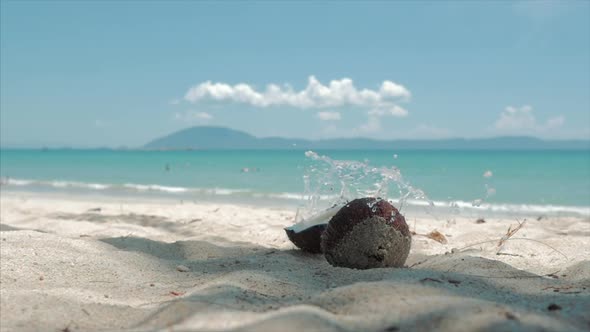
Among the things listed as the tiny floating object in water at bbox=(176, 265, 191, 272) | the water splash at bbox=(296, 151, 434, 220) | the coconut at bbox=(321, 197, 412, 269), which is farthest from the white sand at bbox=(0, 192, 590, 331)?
the water splash at bbox=(296, 151, 434, 220)

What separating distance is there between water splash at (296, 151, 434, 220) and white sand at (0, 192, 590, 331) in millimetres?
605

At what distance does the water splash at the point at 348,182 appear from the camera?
14.6 feet

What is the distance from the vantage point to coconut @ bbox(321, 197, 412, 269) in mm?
3943

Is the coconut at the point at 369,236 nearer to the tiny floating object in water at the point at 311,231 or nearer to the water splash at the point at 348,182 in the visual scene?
the water splash at the point at 348,182

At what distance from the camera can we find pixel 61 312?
2.95 metres

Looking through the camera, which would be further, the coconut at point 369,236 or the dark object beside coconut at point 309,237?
the dark object beside coconut at point 309,237

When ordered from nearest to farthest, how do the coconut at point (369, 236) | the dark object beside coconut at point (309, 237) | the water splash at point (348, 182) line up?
1. the coconut at point (369, 236)
2. the water splash at point (348, 182)
3. the dark object beside coconut at point (309, 237)

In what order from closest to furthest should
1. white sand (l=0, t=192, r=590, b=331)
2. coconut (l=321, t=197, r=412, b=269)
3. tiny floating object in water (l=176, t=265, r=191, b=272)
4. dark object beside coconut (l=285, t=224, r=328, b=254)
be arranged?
1. white sand (l=0, t=192, r=590, b=331)
2. coconut (l=321, t=197, r=412, b=269)
3. tiny floating object in water (l=176, t=265, r=191, b=272)
4. dark object beside coconut (l=285, t=224, r=328, b=254)

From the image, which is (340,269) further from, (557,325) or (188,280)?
(557,325)

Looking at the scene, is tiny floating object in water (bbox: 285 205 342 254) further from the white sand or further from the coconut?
the coconut

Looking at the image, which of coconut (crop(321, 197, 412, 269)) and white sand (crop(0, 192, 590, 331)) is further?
coconut (crop(321, 197, 412, 269))

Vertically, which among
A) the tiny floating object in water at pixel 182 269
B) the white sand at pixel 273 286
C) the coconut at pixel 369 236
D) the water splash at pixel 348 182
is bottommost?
the tiny floating object in water at pixel 182 269

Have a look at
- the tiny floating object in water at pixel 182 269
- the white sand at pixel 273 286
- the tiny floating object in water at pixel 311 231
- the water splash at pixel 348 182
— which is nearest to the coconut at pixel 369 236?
the white sand at pixel 273 286

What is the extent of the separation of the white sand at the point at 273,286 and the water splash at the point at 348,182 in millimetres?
605
